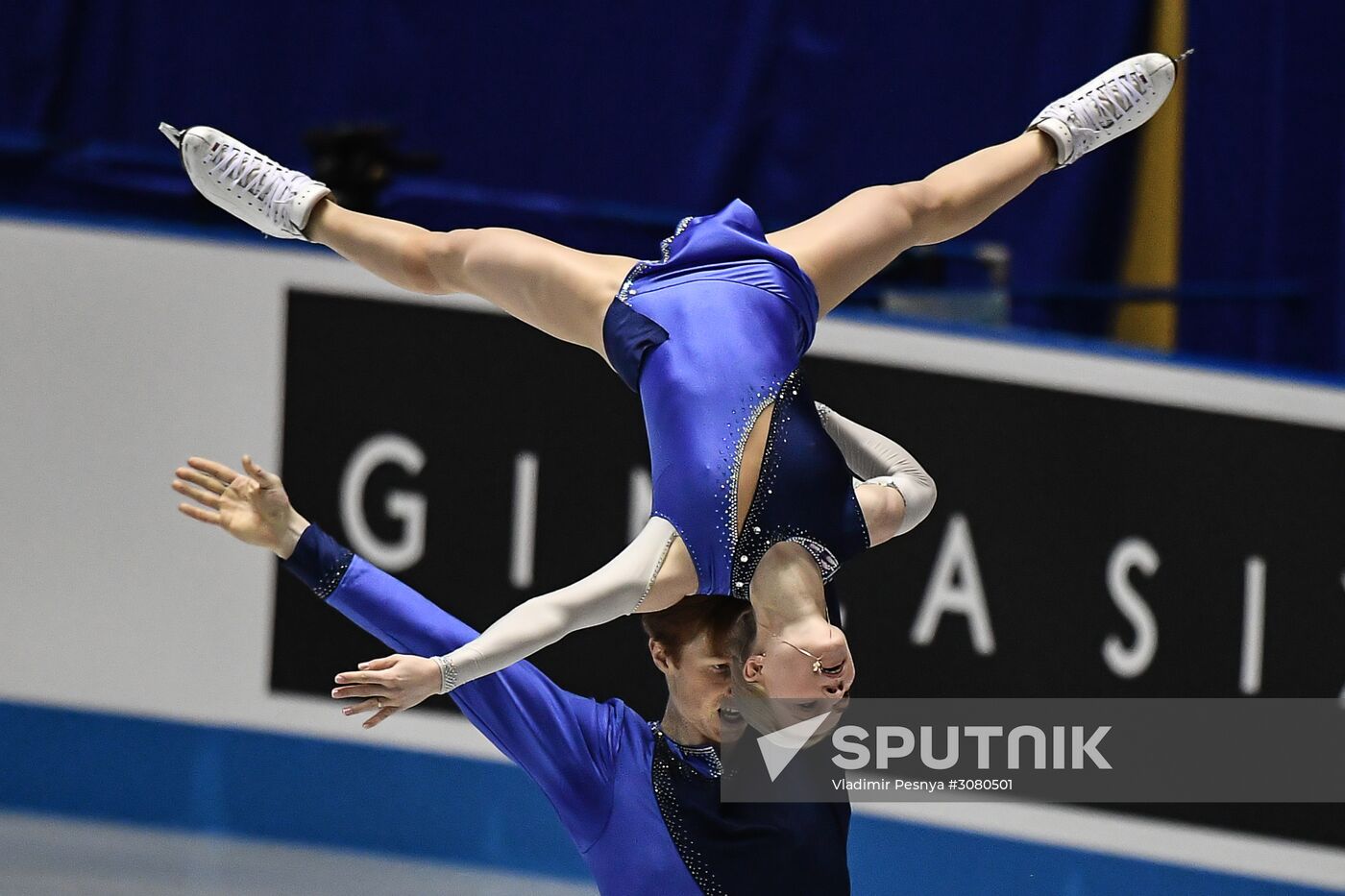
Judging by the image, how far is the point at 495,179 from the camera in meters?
6.75

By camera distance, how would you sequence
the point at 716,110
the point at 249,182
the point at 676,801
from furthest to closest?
1. the point at 716,110
2. the point at 249,182
3. the point at 676,801

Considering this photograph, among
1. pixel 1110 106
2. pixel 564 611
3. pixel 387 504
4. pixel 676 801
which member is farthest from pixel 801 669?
pixel 387 504

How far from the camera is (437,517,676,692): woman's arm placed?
125 inches

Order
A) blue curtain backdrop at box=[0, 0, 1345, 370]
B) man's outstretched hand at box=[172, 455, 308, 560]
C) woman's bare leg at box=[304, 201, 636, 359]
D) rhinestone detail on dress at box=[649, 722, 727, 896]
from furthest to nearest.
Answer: blue curtain backdrop at box=[0, 0, 1345, 370] → woman's bare leg at box=[304, 201, 636, 359] → man's outstretched hand at box=[172, 455, 308, 560] → rhinestone detail on dress at box=[649, 722, 727, 896]

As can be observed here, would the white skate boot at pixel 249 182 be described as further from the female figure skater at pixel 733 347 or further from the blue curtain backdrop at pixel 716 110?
the blue curtain backdrop at pixel 716 110

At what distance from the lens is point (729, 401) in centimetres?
360

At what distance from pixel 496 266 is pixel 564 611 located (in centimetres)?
87

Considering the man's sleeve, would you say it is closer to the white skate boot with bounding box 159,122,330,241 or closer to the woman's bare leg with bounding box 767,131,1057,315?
the white skate boot with bounding box 159,122,330,241

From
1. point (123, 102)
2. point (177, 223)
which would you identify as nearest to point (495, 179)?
point (123, 102)

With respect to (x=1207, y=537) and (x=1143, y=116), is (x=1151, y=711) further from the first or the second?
(x=1143, y=116)

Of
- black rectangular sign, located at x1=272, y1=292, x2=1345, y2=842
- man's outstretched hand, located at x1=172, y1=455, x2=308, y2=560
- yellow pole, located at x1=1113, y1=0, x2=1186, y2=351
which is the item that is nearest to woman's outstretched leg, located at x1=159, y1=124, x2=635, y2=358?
man's outstretched hand, located at x1=172, y1=455, x2=308, y2=560

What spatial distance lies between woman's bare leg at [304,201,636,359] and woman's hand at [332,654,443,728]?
969 mm

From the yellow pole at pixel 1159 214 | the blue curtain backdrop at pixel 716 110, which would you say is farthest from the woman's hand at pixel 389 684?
the yellow pole at pixel 1159 214

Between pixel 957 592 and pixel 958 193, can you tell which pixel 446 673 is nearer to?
pixel 958 193
